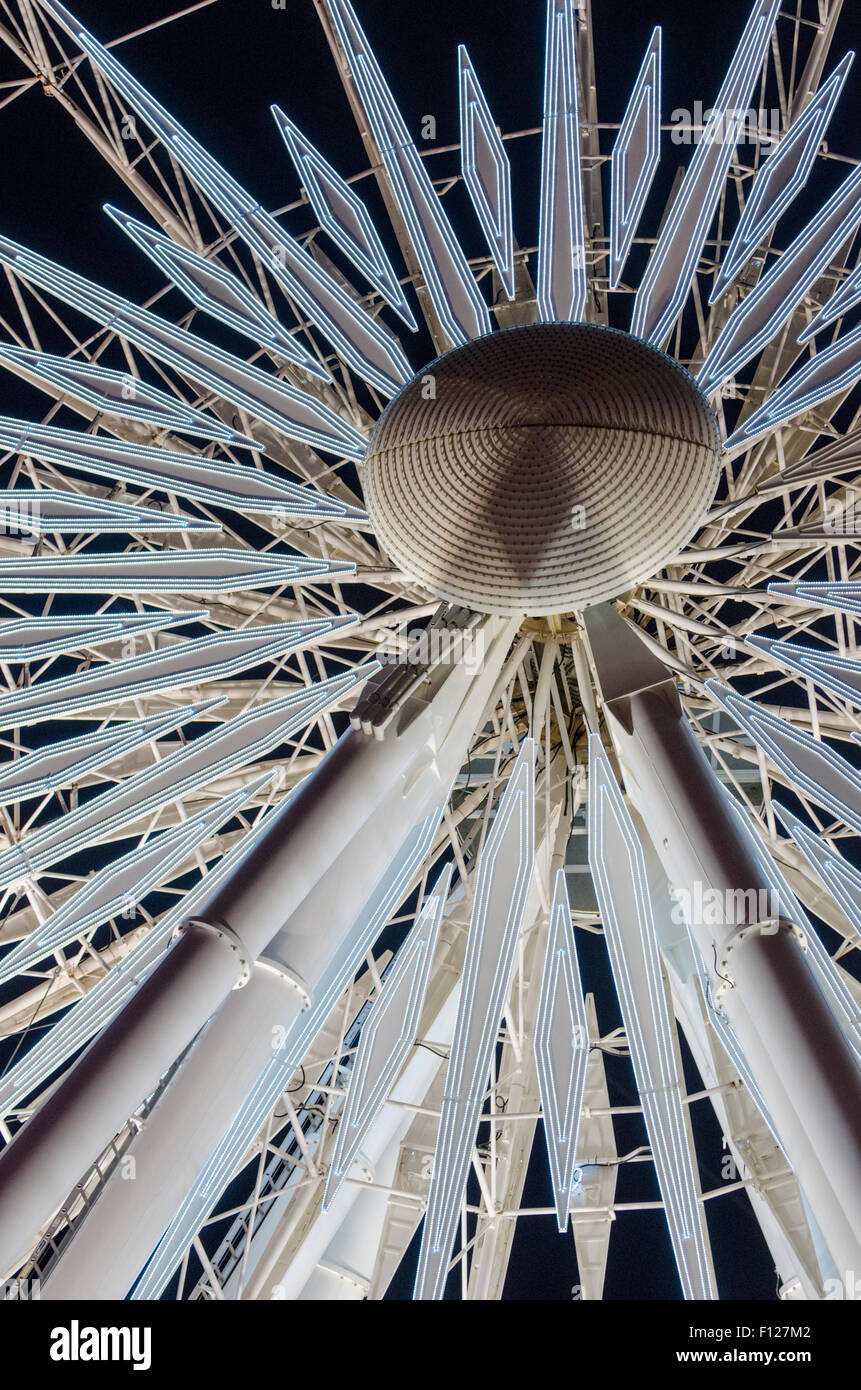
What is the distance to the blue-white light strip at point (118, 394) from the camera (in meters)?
13.9

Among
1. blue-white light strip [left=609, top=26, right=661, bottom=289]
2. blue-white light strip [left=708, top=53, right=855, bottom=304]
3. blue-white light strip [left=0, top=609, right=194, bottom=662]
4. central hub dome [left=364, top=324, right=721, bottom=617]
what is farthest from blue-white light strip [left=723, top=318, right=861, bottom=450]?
blue-white light strip [left=0, top=609, right=194, bottom=662]

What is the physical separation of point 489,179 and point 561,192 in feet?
3.62

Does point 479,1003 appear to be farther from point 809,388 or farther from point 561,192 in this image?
point 561,192

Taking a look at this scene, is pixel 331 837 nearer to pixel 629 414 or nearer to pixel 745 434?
pixel 629 414

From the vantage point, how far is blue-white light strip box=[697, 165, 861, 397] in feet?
44.9

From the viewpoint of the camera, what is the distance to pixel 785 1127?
9.75m

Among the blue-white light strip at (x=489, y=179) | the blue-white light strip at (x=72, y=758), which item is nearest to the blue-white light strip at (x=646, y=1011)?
the blue-white light strip at (x=72, y=758)

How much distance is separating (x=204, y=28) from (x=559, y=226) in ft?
50.9

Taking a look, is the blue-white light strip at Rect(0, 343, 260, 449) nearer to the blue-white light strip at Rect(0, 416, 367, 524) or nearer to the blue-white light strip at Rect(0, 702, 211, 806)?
the blue-white light strip at Rect(0, 416, 367, 524)

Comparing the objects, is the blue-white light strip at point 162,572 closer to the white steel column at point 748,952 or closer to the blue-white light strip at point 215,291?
the blue-white light strip at point 215,291

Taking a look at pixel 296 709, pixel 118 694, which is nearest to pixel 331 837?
pixel 296 709

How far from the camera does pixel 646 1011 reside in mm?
11641
